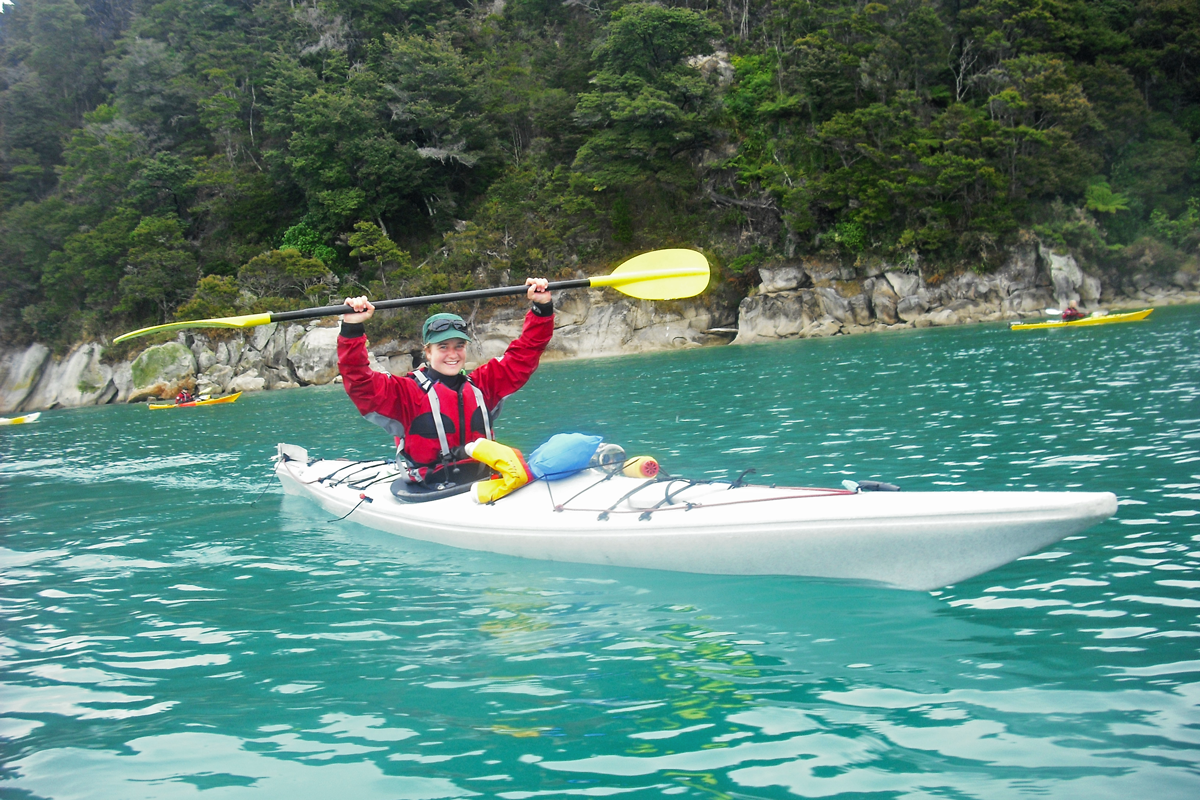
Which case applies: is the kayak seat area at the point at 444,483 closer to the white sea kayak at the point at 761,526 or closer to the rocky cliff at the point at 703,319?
the white sea kayak at the point at 761,526

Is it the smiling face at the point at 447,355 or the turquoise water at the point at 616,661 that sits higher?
the smiling face at the point at 447,355

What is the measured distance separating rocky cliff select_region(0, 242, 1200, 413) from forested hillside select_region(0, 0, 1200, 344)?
110 cm

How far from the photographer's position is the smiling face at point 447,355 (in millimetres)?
4805

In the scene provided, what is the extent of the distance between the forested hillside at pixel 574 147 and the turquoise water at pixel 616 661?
25.0 meters

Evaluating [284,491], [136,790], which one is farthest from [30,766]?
[284,491]

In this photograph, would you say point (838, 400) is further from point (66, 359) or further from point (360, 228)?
point (66, 359)

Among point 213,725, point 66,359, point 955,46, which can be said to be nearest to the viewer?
point 213,725

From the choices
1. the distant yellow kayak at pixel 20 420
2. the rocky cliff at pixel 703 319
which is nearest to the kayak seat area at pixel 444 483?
the distant yellow kayak at pixel 20 420

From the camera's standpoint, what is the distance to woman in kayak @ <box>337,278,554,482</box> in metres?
4.61

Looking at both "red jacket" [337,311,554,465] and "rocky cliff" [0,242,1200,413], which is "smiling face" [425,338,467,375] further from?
"rocky cliff" [0,242,1200,413]

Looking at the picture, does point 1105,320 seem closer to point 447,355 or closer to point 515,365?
point 515,365

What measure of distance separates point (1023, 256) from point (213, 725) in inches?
1205

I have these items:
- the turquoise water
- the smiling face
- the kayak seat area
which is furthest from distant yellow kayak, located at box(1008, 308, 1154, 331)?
the smiling face

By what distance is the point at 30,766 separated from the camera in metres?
2.66
